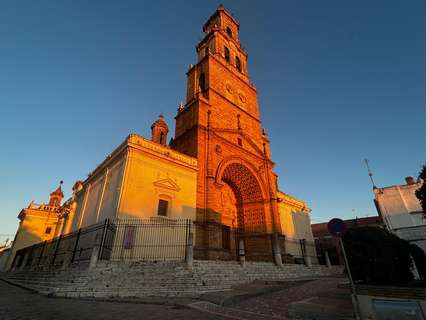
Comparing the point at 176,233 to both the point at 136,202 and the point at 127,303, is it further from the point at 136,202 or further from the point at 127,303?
the point at 127,303

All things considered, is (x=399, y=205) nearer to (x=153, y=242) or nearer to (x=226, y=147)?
(x=226, y=147)

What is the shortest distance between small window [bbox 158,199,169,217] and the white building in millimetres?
21318

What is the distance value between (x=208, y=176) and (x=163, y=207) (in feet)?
14.0

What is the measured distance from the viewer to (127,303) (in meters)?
6.60

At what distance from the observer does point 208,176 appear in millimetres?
17297

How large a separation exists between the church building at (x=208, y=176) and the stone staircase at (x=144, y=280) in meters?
3.71

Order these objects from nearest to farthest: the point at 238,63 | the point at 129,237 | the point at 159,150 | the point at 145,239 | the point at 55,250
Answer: the point at 129,237, the point at 145,239, the point at 55,250, the point at 159,150, the point at 238,63

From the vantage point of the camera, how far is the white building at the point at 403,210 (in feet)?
66.8

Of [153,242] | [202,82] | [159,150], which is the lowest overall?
[153,242]

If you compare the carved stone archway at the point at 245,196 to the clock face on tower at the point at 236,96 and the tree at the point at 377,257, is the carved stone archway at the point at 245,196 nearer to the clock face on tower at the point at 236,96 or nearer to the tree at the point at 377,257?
→ the clock face on tower at the point at 236,96

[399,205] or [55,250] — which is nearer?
[55,250]

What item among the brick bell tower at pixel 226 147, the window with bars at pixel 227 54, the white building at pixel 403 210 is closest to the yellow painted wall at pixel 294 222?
the brick bell tower at pixel 226 147

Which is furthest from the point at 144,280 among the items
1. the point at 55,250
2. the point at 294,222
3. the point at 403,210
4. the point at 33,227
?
the point at 33,227

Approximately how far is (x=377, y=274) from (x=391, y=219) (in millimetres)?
22705
